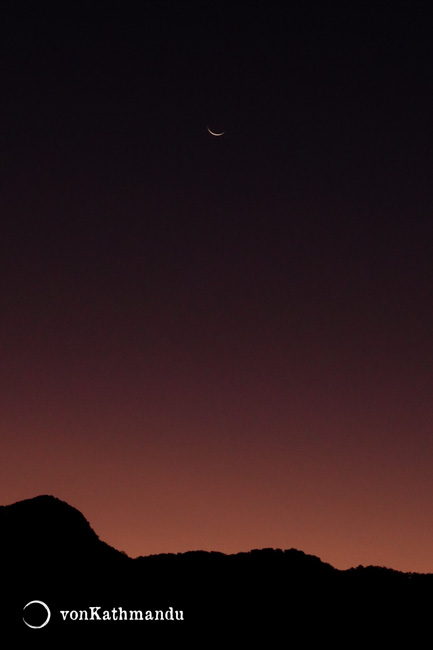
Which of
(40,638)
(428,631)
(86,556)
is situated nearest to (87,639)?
(40,638)

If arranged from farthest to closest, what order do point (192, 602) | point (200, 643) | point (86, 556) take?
point (86, 556) < point (192, 602) < point (200, 643)

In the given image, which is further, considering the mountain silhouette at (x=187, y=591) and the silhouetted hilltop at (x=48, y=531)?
the silhouetted hilltop at (x=48, y=531)

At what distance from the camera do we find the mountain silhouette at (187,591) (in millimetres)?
63344

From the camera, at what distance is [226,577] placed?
76.5 meters

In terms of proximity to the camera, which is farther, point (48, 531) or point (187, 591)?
point (48, 531)

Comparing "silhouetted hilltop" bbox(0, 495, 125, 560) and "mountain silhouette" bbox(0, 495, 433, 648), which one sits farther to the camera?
"silhouetted hilltop" bbox(0, 495, 125, 560)

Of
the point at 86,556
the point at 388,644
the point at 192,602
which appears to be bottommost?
the point at 388,644

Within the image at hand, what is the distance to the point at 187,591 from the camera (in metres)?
71.6

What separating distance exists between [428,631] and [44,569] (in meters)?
31.1

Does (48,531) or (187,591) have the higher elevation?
(48,531)

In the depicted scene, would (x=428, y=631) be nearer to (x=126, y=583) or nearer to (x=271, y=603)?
(x=271, y=603)

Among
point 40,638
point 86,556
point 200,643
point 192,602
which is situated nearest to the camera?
point 40,638

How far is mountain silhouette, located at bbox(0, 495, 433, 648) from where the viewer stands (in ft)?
208

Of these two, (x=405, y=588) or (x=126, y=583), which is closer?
(x=126, y=583)
